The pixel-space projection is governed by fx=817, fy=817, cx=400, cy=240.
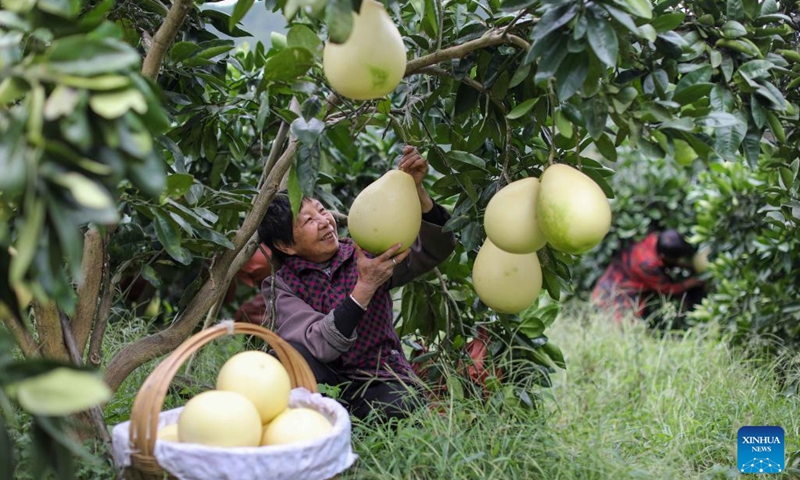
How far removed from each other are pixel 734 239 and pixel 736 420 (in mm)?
1694

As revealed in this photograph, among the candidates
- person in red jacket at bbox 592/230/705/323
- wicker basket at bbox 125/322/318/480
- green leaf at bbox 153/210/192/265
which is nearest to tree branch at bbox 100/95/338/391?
green leaf at bbox 153/210/192/265

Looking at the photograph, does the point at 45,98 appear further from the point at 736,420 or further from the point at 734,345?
the point at 734,345

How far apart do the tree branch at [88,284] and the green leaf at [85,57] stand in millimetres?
897

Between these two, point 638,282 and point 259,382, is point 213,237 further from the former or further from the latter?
point 638,282

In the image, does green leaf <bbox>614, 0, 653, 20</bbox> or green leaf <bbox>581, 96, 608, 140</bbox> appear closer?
green leaf <bbox>614, 0, 653, 20</bbox>

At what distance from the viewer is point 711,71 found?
5.71 feet

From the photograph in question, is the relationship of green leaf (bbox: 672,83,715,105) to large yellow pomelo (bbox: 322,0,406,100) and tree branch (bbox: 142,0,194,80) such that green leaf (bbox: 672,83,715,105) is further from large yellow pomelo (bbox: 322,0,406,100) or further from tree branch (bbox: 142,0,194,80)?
tree branch (bbox: 142,0,194,80)

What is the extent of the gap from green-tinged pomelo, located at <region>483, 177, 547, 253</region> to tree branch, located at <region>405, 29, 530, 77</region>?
308 millimetres

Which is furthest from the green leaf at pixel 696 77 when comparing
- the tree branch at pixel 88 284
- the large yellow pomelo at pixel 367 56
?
the tree branch at pixel 88 284

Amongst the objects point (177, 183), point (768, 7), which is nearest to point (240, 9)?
point (177, 183)

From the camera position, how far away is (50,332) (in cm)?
190

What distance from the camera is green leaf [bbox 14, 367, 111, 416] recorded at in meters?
1.04

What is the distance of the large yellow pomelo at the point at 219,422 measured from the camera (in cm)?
151

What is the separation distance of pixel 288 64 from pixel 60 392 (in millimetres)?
835
